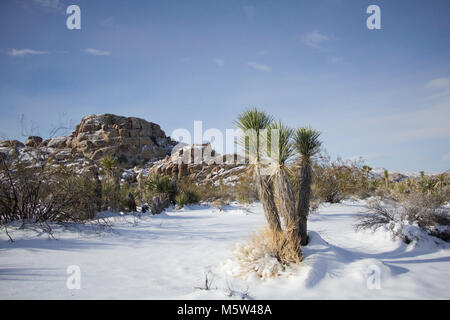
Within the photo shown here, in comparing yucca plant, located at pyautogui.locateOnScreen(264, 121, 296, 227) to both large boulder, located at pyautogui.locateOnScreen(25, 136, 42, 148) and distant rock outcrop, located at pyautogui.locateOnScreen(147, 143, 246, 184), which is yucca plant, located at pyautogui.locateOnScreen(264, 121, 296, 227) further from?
distant rock outcrop, located at pyautogui.locateOnScreen(147, 143, 246, 184)

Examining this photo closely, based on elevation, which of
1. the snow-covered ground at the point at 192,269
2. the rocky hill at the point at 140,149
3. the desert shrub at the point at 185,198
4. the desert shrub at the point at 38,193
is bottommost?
the desert shrub at the point at 185,198

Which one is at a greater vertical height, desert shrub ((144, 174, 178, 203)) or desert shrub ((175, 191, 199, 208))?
desert shrub ((144, 174, 178, 203))

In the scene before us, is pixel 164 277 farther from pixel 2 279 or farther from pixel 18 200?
pixel 18 200

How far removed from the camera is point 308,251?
162 inches

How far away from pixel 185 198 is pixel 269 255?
12.5 metres

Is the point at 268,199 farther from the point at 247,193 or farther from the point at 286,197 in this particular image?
the point at 247,193

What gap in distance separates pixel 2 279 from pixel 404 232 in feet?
25.5

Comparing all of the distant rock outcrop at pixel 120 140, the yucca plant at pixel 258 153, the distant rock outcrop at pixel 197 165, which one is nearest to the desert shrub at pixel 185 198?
the yucca plant at pixel 258 153

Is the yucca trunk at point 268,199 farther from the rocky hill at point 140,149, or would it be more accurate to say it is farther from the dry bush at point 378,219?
the rocky hill at point 140,149

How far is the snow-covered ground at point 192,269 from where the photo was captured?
299 cm

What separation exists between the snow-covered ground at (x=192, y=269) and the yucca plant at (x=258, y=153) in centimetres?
89

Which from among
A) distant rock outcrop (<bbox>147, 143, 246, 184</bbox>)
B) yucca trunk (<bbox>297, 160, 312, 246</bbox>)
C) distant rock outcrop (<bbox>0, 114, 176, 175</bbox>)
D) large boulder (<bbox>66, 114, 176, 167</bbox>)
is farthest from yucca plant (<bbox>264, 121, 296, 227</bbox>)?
large boulder (<bbox>66, 114, 176, 167</bbox>)

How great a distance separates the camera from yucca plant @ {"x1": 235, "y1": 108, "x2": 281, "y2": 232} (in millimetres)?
4246

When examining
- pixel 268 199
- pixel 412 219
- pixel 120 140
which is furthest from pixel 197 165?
pixel 268 199
